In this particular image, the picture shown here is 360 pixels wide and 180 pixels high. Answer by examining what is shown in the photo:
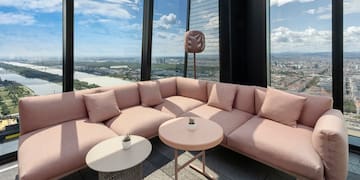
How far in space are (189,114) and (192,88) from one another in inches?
31.6

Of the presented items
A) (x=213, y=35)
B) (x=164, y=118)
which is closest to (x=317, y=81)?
(x=213, y=35)

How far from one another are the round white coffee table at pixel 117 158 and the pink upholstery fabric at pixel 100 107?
2.10 feet

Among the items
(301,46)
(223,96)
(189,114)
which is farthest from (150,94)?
(301,46)

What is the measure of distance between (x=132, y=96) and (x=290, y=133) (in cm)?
219

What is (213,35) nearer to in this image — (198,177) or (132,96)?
(132,96)

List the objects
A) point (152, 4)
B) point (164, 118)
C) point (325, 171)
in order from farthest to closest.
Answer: point (152, 4) → point (164, 118) → point (325, 171)

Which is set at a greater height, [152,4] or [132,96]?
[152,4]

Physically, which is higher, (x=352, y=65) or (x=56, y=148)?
(x=352, y=65)

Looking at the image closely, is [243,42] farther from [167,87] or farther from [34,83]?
[34,83]

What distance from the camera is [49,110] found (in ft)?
6.89

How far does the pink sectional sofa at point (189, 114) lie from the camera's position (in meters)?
1.49

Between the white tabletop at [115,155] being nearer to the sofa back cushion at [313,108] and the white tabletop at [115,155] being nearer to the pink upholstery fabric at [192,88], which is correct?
the pink upholstery fabric at [192,88]

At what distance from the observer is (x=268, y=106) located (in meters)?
2.28

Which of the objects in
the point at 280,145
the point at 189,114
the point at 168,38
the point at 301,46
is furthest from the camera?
the point at 168,38
